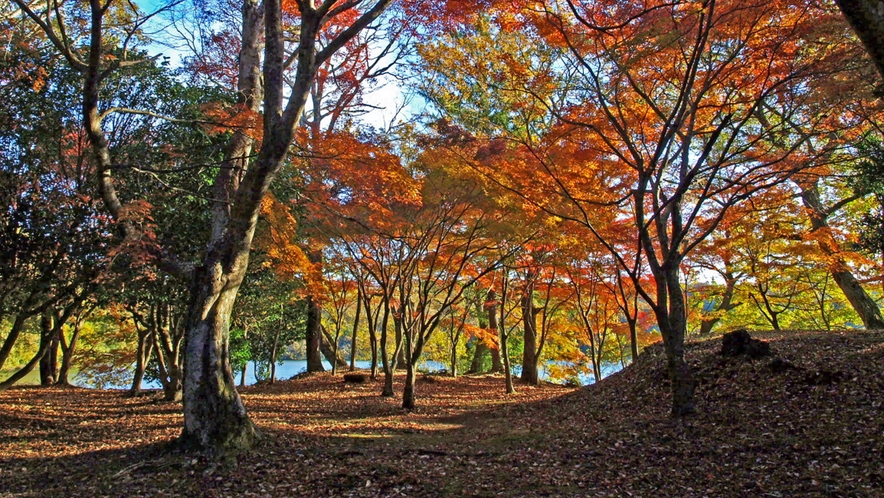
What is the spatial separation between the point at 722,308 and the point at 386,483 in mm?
17273

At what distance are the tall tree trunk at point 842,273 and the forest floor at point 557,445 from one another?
12.0 feet

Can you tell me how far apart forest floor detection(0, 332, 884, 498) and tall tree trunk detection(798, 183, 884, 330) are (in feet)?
12.0

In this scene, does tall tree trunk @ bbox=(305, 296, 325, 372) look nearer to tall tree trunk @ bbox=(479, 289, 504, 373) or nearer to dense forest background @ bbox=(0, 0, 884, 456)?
A: dense forest background @ bbox=(0, 0, 884, 456)

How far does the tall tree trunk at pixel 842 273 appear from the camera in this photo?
36.9ft

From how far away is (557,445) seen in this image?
595cm

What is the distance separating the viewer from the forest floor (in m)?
4.39

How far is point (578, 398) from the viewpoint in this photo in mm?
10164

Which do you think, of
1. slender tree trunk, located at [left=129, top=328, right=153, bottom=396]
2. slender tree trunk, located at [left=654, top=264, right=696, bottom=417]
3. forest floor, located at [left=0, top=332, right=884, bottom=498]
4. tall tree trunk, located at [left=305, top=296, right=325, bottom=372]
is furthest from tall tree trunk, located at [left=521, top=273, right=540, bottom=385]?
slender tree trunk, located at [left=129, top=328, right=153, bottom=396]

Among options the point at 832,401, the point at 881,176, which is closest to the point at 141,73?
the point at 832,401

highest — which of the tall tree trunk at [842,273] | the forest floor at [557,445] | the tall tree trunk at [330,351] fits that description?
the tall tree trunk at [842,273]

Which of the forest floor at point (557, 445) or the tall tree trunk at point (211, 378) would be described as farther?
the tall tree trunk at point (211, 378)

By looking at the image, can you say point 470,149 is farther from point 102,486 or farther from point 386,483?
point 102,486

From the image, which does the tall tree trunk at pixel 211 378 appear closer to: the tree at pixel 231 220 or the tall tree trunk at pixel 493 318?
the tree at pixel 231 220

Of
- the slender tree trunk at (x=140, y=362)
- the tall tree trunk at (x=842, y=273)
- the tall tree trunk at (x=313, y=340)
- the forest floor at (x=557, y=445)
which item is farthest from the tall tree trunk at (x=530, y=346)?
the slender tree trunk at (x=140, y=362)
